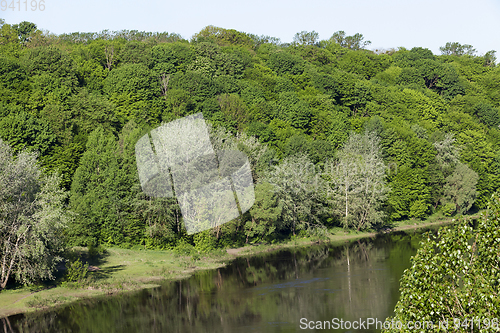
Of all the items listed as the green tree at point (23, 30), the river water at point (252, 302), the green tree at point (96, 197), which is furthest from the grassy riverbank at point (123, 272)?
the green tree at point (23, 30)

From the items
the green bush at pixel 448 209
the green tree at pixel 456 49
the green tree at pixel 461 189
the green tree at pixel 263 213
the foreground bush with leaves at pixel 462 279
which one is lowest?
the green bush at pixel 448 209

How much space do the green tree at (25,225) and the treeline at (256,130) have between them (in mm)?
1296

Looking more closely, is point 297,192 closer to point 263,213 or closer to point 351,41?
point 263,213

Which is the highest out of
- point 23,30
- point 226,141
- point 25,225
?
point 23,30

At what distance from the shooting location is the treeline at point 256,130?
59438 millimetres

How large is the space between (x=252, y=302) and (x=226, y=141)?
3161cm

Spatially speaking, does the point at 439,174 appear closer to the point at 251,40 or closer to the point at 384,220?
the point at 384,220

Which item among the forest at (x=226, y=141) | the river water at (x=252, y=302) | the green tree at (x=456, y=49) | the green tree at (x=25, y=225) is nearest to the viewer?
the river water at (x=252, y=302)

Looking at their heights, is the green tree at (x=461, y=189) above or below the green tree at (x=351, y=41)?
below

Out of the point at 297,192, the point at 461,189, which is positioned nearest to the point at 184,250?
the point at 297,192

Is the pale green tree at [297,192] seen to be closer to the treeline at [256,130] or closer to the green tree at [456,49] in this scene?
the treeline at [256,130]

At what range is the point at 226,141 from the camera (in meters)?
65.3

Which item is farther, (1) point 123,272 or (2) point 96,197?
(2) point 96,197

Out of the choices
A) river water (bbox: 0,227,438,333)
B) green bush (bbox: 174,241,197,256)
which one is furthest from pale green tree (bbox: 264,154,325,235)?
green bush (bbox: 174,241,197,256)
